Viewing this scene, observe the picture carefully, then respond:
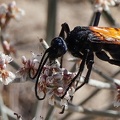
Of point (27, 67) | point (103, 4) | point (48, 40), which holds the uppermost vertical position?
point (103, 4)

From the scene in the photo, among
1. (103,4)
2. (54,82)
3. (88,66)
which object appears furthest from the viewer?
(103,4)

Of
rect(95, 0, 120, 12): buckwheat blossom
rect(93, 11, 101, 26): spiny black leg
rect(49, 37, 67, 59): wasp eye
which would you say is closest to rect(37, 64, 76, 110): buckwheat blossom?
rect(49, 37, 67, 59): wasp eye

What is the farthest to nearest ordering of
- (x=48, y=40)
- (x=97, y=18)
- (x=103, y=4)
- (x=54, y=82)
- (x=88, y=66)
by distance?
(x=48, y=40) → (x=103, y=4) → (x=97, y=18) → (x=88, y=66) → (x=54, y=82)

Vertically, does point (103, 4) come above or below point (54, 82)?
above

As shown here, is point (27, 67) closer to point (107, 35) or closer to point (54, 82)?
point (54, 82)

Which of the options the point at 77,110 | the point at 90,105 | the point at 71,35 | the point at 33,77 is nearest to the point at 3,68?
the point at 33,77

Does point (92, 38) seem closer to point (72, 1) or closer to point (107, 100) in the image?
point (107, 100)

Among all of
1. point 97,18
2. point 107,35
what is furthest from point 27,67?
point 97,18
